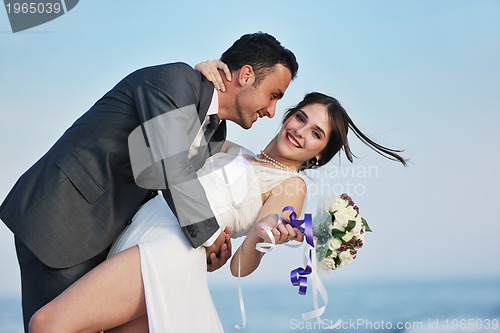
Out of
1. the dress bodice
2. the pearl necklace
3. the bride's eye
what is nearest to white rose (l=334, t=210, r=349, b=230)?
the dress bodice

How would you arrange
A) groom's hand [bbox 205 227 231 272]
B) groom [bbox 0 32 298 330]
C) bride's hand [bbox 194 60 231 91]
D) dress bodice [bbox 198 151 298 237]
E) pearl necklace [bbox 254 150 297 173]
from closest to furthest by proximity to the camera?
groom [bbox 0 32 298 330] → groom's hand [bbox 205 227 231 272] → bride's hand [bbox 194 60 231 91] → dress bodice [bbox 198 151 298 237] → pearl necklace [bbox 254 150 297 173]

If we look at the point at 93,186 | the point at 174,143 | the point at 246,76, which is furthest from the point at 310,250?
the point at 93,186

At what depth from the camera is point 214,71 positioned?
11.0 feet

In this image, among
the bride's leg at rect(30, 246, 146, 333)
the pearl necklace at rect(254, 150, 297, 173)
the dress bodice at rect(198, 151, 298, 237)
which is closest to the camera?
the bride's leg at rect(30, 246, 146, 333)

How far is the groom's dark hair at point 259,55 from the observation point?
356cm

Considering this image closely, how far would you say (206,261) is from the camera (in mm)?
3180

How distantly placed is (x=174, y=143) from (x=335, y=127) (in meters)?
1.45

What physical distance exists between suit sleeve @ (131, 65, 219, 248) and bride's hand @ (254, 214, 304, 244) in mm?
422

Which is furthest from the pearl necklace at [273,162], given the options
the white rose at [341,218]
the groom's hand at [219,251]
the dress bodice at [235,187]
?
the groom's hand at [219,251]

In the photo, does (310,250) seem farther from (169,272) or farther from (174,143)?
(174,143)

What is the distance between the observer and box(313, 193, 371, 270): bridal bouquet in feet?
11.5

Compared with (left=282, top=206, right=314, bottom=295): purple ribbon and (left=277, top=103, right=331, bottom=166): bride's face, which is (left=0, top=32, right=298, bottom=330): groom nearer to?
(left=282, top=206, right=314, bottom=295): purple ribbon

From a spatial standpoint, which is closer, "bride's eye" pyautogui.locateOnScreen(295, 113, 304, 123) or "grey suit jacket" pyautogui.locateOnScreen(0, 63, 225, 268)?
"grey suit jacket" pyautogui.locateOnScreen(0, 63, 225, 268)

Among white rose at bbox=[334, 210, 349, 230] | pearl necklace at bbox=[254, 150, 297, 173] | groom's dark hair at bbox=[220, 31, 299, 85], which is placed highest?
groom's dark hair at bbox=[220, 31, 299, 85]
